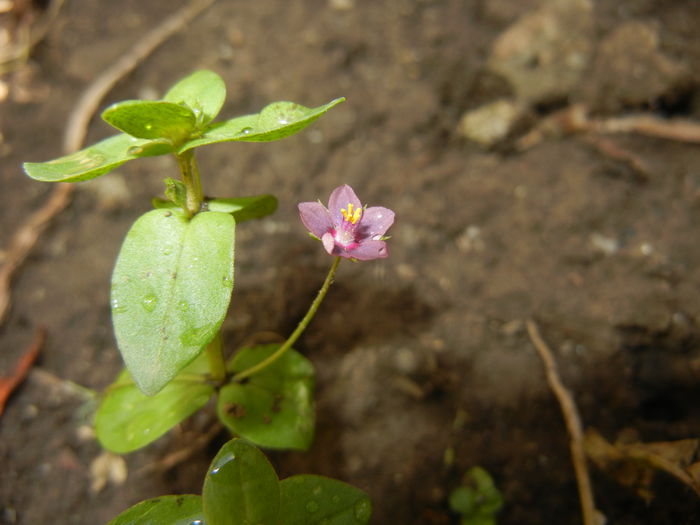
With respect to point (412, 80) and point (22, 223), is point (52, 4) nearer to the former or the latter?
point (22, 223)

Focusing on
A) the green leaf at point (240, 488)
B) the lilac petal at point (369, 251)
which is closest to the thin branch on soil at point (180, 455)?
the green leaf at point (240, 488)

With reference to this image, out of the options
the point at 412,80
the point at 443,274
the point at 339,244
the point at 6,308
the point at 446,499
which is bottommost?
the point at 446,499

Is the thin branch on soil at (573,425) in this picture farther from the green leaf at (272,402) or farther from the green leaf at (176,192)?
the green leaf at (176,192)

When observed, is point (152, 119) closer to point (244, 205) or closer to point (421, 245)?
point (244, 205)

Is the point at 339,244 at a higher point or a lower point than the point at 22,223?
higher

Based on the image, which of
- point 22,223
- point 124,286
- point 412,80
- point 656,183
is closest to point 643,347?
point 656,183

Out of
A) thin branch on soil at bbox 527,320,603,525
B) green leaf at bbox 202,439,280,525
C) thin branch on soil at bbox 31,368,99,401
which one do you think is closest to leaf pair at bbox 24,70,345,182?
green leaf at bbox 202,439,280,525

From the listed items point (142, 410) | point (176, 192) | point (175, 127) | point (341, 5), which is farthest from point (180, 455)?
point (341, 5)
